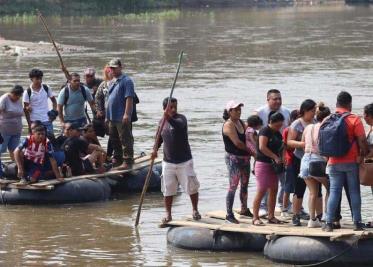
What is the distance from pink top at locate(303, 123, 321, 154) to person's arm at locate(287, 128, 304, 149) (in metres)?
0.11

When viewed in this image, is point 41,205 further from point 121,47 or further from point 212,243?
point 121,47

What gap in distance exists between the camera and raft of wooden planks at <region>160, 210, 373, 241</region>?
13.0 metres

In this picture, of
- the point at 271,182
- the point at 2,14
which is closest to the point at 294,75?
the point at 271,182

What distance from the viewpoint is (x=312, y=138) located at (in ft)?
45.3

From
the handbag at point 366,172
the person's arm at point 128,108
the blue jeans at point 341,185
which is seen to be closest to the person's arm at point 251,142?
the blue jeans at point 341,185

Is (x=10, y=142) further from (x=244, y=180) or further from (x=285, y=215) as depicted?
(x=285, y=215)

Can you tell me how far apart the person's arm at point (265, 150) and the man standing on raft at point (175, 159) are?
111 centimetres

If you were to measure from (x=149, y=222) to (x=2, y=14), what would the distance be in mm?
69159

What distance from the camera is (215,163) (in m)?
21.4

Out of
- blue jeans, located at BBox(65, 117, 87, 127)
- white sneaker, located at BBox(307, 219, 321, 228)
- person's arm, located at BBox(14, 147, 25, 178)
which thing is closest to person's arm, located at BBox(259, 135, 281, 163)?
white sneaker, located at BBox(307, 219, 321, 228)

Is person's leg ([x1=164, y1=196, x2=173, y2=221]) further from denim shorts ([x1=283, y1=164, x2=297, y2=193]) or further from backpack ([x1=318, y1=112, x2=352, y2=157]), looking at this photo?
backpack ([x1=318, y1=112, x2=352, y2=157])

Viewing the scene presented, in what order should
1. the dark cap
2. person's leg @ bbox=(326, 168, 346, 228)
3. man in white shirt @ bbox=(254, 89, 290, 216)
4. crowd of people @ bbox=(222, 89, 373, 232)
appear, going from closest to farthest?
crowd of people @ bbox=(222, 89, 373, 232), person's leg @ bbox=(326, 168, 346, 228), man in white shirt @ bbox=(254, 89, 290, 216), the dark cap

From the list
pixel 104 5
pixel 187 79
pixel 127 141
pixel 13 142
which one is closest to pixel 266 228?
pixel 127 141

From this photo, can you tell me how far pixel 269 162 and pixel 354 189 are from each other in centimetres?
123
